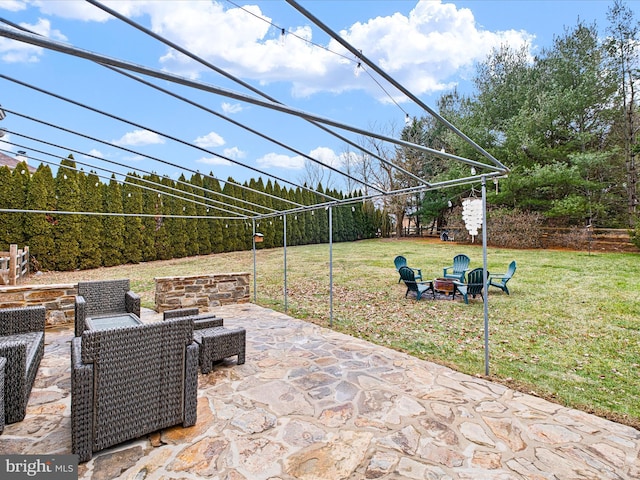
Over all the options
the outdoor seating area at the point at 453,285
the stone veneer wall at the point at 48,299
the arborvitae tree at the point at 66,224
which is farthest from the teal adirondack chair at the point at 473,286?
the arborvitae tree at the point at 66,224

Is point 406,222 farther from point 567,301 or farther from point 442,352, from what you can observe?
point 442,352

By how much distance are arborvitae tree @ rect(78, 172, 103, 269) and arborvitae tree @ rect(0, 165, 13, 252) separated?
174 centimetres

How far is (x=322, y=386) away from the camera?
318 cm

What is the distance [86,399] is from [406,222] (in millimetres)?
24218

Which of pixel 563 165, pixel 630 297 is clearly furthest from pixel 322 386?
pixel 563 165

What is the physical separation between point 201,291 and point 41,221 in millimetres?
7254

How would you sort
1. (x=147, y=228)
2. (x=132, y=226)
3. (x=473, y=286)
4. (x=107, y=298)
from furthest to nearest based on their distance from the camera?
(x=147, y=228) → (x=132, y=226) → (x=473, y=286) → (x=107, y=298)

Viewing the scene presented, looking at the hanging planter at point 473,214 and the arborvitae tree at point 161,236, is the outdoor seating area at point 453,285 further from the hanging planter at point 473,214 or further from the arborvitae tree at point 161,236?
the arborvitae tree at point 161,236

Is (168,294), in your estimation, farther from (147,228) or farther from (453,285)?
(147,228)

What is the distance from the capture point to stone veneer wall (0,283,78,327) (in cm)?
478

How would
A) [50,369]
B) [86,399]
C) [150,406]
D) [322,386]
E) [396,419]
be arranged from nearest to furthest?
[86,399] → [150,406] → [396,419] → [322,386] → [50,369]

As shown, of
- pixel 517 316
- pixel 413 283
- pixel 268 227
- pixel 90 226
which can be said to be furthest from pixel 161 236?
pixel 517 316

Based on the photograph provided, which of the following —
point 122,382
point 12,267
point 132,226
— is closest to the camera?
point 122,382

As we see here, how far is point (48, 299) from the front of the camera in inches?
Result: 197
